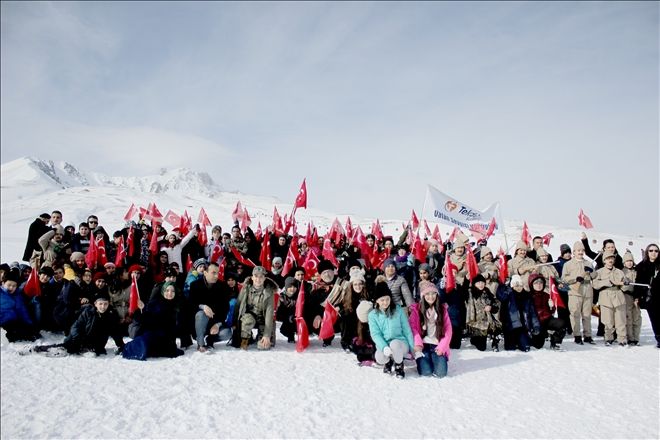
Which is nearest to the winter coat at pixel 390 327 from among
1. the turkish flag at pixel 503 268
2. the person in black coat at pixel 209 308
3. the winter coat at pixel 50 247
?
the person in black coat at pixel 209 308

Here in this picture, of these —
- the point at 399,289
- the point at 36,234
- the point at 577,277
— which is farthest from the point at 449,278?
the point at 36,234

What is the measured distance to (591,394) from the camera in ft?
17.8

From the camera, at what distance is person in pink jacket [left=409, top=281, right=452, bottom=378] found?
606 cm

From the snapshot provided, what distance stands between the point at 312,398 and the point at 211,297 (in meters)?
3.09

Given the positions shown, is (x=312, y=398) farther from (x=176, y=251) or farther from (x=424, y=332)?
(x=176, y=251)

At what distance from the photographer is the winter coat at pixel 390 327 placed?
6141 mm

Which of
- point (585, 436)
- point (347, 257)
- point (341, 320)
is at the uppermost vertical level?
point (347, 257)

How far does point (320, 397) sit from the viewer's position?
5.11 meters

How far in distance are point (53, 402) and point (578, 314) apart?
881 cm

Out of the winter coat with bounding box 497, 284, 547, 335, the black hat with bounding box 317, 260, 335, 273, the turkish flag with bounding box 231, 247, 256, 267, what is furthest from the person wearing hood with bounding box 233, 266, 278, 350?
the winter coat with bounding box 497, 284, 547, 335

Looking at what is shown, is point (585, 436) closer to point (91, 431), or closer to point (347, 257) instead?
point (91, 431)

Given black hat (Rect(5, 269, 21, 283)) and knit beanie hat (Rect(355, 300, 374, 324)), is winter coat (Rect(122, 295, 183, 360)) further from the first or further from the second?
knit beanie hat (Rect(355, 300, 374, 324))

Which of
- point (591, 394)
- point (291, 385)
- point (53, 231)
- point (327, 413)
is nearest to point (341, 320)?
point (291, 385)

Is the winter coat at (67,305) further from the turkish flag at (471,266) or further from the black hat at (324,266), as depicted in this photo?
the turkish flag at (471,266)
